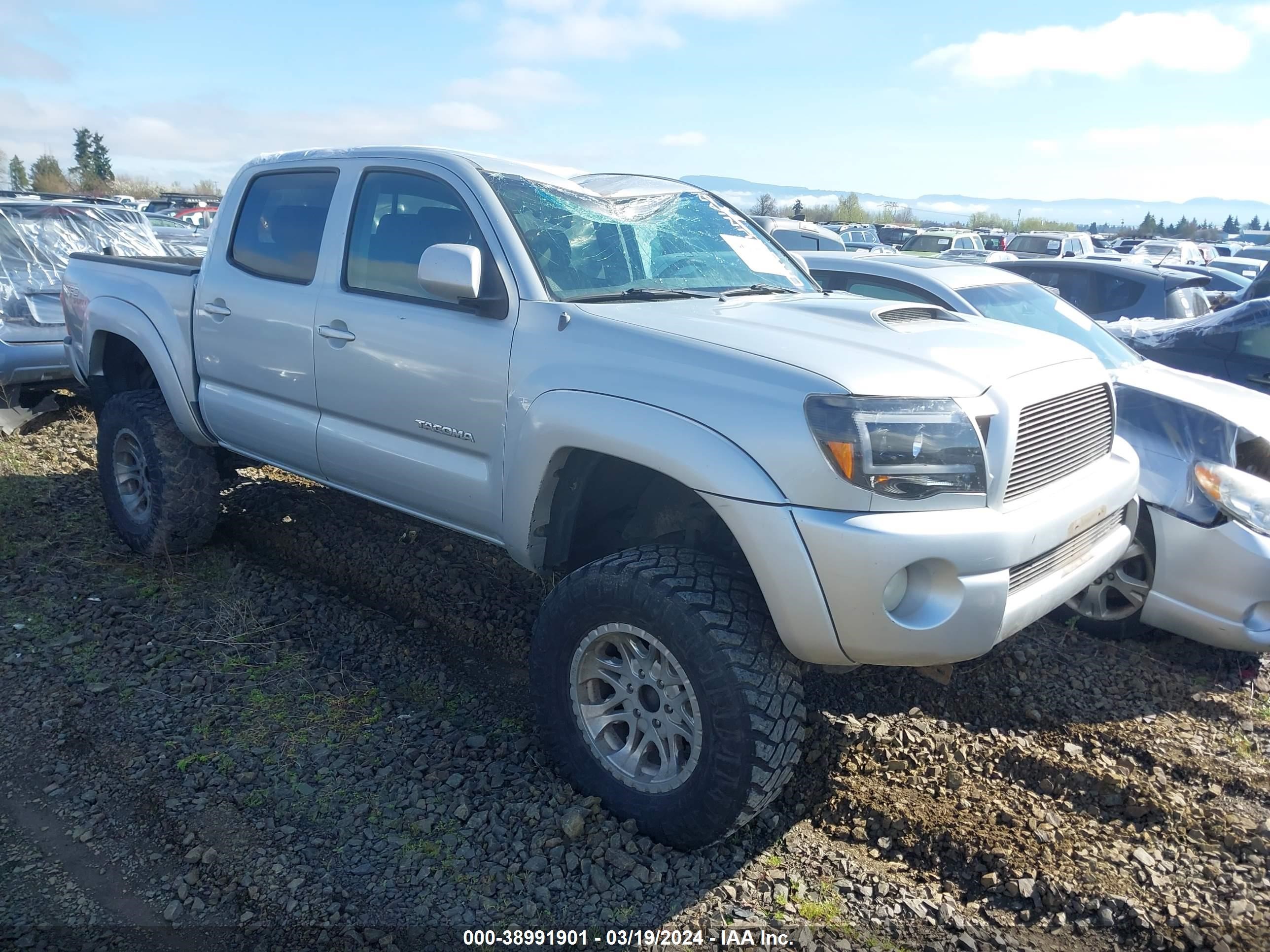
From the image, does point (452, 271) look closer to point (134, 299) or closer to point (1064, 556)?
point (1064, 556)

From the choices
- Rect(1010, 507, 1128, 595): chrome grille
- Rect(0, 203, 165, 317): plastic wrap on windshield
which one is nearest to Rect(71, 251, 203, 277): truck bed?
Rect(0, 203, 165, 317): plastic wrap on windshield

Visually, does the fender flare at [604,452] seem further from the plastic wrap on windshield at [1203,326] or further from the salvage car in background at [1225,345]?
the plastic wrap on windshield at [1203,326]

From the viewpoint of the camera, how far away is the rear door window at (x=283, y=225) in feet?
13.8

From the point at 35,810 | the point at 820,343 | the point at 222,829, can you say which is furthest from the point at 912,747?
the point at 35,810

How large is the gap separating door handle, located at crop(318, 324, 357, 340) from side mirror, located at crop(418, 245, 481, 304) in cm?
67

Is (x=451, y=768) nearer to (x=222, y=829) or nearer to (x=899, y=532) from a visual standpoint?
(x=222, y=829)

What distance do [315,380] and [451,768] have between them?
1759mm

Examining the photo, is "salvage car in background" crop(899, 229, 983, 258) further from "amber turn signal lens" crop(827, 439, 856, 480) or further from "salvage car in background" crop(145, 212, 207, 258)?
"amber turn signal lens" crop(827, 439, 856, 480)

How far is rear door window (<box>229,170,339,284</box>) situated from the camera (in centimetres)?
420

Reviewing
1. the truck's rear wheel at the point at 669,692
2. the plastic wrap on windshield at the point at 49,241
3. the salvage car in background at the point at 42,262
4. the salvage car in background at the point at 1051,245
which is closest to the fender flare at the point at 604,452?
the truck's rear wheel at the point at 669,692

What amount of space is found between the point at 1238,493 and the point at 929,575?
2.37 metres

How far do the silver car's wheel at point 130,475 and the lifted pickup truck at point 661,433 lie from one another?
79cm

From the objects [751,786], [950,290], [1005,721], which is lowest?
[1005,721]

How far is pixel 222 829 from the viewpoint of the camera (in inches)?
119
